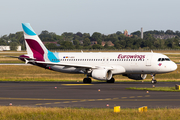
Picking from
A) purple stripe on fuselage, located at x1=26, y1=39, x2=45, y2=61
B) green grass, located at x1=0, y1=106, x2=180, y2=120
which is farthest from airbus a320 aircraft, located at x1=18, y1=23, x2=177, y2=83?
green grass, located at x1=0, y1=106, x2=180, y2=120

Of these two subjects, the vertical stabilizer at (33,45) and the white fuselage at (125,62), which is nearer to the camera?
the white fuselage at (125,62)

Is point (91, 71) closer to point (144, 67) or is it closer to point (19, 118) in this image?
point (144, 67)

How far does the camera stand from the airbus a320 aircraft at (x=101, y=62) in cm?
4681

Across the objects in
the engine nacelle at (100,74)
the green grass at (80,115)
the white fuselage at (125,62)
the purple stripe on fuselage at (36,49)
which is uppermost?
the purple stripe on fuselage at (36,49)

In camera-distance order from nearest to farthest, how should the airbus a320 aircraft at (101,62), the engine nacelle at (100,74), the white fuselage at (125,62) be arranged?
the engine nacelle at (100,74)
the white fuselage at (125,62)
the airbus a320 aircraft at (101,62)

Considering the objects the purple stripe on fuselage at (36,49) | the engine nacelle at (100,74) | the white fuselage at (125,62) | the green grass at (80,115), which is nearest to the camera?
the green grass at (80,115)

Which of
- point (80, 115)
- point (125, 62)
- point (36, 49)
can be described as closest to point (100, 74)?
point (125, 62)

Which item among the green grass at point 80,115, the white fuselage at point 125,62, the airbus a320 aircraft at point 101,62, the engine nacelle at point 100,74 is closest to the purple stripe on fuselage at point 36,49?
the airbus a320 aircraft at point 101,62

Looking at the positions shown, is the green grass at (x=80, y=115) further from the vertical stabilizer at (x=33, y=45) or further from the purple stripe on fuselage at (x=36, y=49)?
the vertical stabilizer at (x=33, y=45)

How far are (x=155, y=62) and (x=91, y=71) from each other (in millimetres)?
8574

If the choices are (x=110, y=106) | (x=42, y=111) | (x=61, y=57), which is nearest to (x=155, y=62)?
(x=61, y=57)

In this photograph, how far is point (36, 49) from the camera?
Result: 53469 millimetres

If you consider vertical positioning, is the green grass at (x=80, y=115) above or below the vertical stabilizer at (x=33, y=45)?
below

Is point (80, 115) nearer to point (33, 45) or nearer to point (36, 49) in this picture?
point (36, 49)
